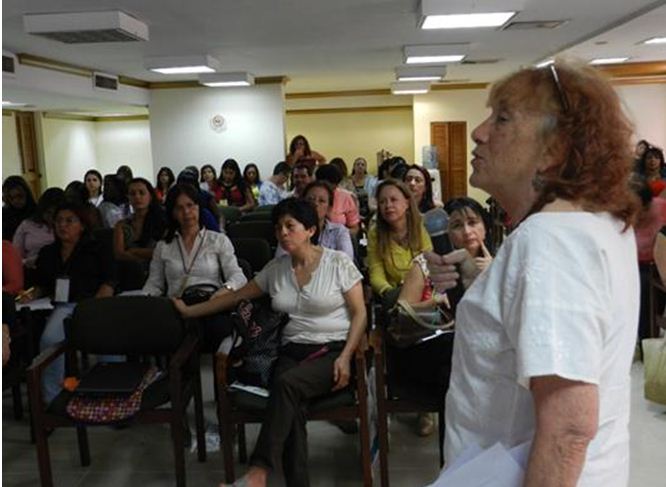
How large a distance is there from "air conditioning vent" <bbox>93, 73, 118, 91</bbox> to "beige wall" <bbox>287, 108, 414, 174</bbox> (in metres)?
5.98

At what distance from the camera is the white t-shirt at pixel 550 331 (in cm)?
84

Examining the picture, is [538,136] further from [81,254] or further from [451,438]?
[81,254]

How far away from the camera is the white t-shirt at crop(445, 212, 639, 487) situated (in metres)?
0.84

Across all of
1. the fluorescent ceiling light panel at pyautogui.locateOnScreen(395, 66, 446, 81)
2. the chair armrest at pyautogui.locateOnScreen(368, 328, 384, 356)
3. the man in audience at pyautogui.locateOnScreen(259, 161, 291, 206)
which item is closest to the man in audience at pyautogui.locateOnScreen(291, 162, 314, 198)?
the man in audience at pyautogui.locateOnScreen(259, 161, 291, 206)

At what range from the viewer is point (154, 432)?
11.2ft

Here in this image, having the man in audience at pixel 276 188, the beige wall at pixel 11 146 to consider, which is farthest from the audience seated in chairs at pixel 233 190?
the beige wall at pixel 11 146

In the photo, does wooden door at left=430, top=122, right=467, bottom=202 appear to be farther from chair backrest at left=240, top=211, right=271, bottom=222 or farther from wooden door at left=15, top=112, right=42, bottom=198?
wooden door at left=15, top=112, right=42, bottom=198

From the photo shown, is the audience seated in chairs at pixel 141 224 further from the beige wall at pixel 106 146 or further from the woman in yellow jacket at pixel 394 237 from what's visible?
the beige wall at pixel 106 146

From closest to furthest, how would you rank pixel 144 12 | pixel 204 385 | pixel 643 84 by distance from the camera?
pixel 204 385
pixel 144 12
pixel 643 84

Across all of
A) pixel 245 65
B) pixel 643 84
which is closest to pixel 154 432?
pixel 245 65

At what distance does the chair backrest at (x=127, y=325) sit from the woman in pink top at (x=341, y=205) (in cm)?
233

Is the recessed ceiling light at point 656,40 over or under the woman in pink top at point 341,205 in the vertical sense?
over

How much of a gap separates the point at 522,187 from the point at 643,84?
12.5 m

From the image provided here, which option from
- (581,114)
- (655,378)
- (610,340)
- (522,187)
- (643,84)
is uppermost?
(643,84)
